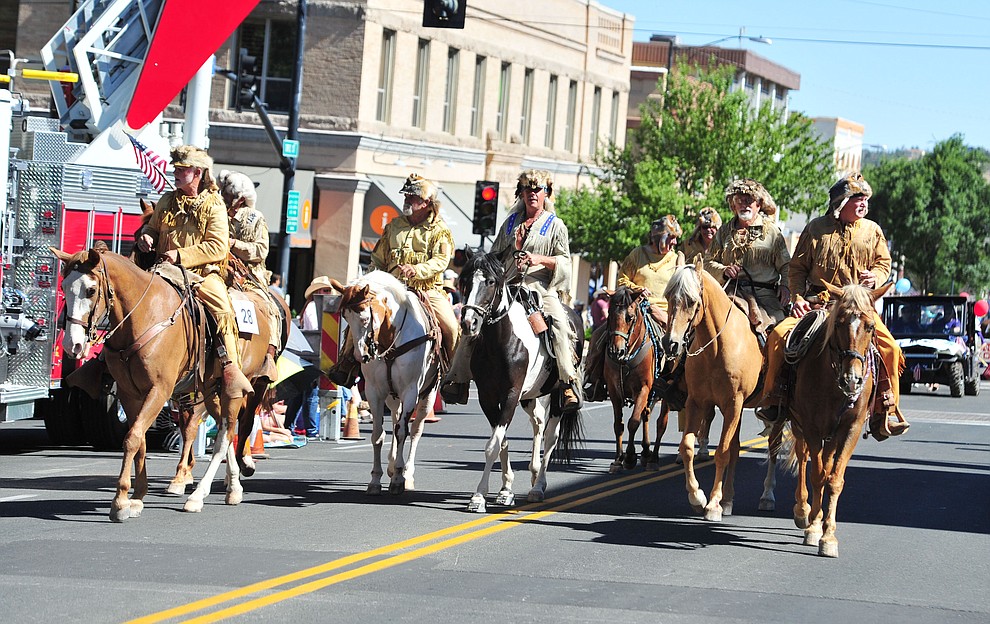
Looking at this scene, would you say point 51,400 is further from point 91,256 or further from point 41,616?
point 41,616

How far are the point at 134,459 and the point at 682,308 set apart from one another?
450cm

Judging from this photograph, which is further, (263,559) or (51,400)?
(51,400)

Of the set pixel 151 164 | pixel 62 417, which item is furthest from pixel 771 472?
pixel 151 164

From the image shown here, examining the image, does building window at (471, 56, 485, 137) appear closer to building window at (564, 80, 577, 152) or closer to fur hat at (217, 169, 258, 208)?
building window at (564, 80, 577, 152)

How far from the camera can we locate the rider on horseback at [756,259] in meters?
14.0

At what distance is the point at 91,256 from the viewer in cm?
1075

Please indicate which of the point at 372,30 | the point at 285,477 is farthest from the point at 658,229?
the point at 372,30

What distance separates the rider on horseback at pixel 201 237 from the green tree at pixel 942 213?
67.9m

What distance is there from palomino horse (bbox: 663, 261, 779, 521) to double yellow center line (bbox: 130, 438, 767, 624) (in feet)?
4.32

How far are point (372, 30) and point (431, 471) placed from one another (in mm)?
23192

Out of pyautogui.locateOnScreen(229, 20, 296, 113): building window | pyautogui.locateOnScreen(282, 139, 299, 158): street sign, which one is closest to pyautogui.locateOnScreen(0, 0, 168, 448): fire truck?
pyautogui.locateOnScreen(282, 139, 299, 158): street sign

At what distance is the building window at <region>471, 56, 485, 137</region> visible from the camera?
138 feet

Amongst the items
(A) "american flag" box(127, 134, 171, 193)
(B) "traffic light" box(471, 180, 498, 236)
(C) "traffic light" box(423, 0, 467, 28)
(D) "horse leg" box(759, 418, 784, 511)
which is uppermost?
(C) "traffic light" box(423, 0, 467, 28)

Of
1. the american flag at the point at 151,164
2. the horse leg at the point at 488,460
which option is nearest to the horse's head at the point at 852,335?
the horse leg at the point at 488,460
